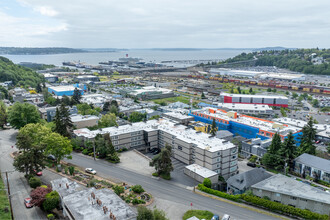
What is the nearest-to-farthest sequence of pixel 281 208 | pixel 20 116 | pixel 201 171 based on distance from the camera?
1. pixel 281 208
2. pixel 201 171
3. pixel 20 116

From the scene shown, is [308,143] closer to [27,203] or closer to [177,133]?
[177,133]

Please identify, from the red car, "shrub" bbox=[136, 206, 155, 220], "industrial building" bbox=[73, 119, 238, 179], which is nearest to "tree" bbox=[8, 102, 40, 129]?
"industrial building" bbox=[73, 119, 238, 179]

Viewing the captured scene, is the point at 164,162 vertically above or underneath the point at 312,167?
above

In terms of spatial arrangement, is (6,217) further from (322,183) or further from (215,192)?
(322,183)

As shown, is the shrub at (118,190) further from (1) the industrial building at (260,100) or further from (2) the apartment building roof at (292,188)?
(1) the industrial building at (260,100)

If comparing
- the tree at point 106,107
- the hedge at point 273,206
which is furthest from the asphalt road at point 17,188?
the tree at point 106,107

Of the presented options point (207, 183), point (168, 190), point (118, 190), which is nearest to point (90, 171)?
point (118, 190)
